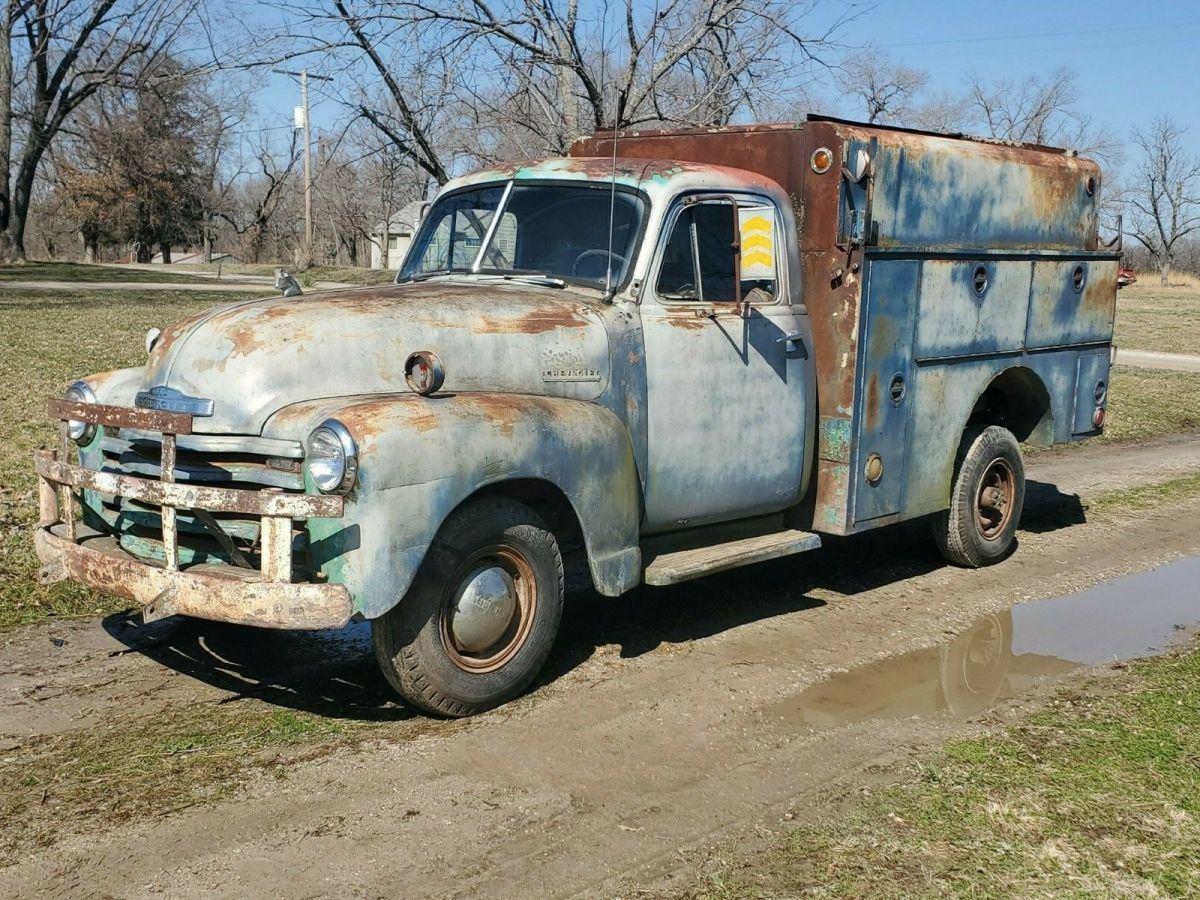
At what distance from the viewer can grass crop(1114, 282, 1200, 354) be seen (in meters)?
24.7

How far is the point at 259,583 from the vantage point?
14.6 feet

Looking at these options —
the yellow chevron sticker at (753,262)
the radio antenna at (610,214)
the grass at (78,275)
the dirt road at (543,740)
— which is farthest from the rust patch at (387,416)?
the grass at (78,275)

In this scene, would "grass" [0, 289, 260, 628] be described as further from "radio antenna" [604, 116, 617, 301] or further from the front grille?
"radio antenna" [604, 116, 617, 301]

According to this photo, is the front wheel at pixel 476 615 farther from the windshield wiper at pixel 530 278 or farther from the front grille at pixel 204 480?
the windshield wiper at pixel 530 278

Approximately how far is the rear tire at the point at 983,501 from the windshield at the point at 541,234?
108 inches

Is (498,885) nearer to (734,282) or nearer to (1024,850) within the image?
(1024,850)

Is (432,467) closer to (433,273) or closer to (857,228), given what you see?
(433,273)

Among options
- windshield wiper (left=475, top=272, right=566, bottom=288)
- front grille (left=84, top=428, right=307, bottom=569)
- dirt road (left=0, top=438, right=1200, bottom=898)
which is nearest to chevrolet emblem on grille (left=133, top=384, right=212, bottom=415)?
front grille (left=84, top=428, right=307, bottom=569)

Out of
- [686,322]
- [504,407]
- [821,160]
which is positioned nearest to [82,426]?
[504,407]

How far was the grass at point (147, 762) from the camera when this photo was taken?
415cm

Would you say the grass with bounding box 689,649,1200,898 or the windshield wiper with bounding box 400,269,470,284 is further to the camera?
the windshield wiper with bounding box 400,269,470,284

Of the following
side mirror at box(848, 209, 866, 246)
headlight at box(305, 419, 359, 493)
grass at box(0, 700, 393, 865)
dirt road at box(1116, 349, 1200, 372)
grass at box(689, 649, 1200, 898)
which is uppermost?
side mirror at box(848, 209, 866, 246)

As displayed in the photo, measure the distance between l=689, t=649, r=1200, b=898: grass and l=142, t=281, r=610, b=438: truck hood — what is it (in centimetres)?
211

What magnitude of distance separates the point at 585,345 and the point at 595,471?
22.0 inches
